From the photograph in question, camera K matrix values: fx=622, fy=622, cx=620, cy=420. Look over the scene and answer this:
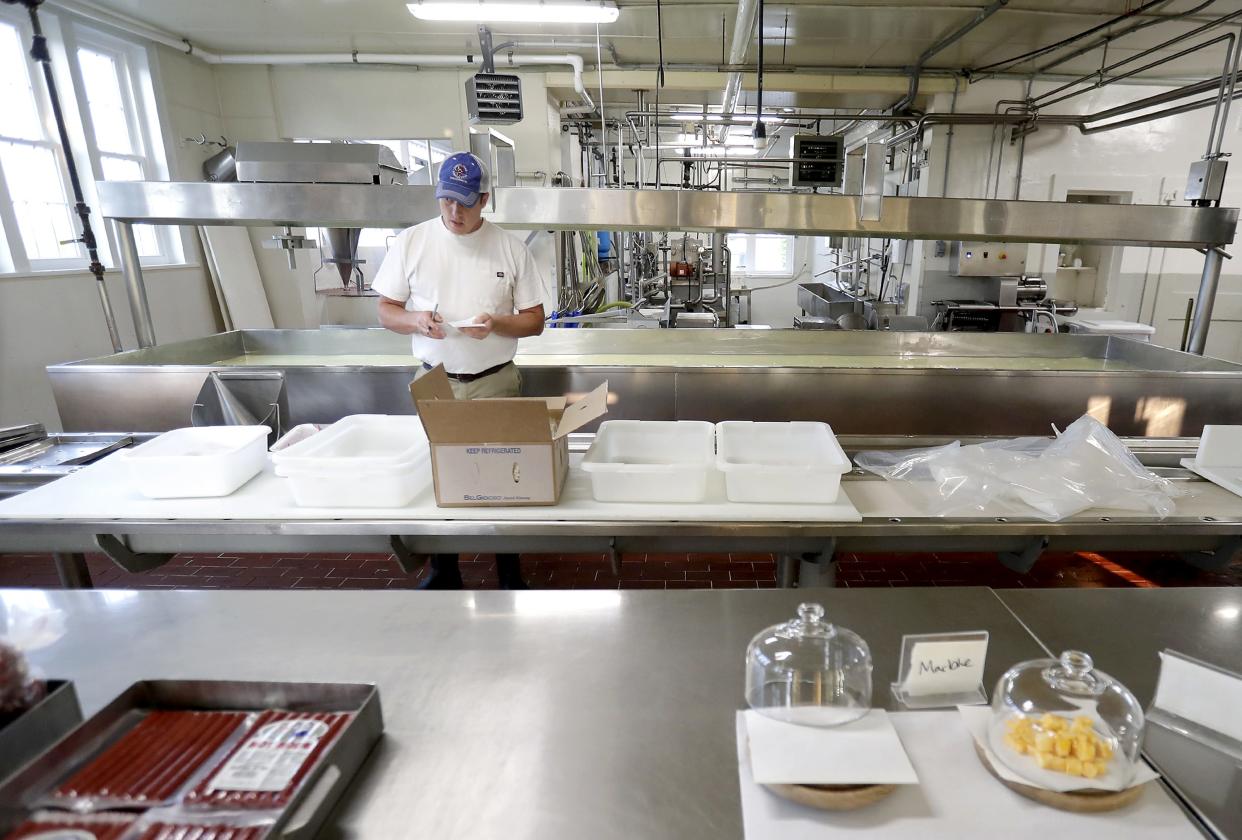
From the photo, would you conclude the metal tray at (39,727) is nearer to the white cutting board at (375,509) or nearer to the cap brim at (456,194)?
the white cutting board at (375,509)

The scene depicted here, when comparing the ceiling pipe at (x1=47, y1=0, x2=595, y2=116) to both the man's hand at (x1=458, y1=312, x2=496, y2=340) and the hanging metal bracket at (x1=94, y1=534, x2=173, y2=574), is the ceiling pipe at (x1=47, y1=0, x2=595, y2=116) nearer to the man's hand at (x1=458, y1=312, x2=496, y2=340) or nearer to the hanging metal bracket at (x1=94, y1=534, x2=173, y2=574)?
the man's hand at (x1=458, y1=312, x2=496, y2=340)

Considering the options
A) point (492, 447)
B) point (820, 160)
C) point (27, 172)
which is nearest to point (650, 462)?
point (492, 447)

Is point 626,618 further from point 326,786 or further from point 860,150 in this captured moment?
point 860,150

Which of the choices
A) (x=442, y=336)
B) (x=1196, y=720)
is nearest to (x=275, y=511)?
(x=442, y=336)

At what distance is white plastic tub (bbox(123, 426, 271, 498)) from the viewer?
1457mm

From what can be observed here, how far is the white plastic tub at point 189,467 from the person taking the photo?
146cm

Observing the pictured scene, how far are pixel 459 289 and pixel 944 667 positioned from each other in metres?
1.84

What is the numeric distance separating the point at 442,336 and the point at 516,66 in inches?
167

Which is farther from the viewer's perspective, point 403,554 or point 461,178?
point 461,178

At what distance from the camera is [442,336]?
6.72 feet

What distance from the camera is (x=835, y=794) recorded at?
0.64 meters

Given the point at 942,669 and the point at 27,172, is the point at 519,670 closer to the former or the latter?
the point at 942,669

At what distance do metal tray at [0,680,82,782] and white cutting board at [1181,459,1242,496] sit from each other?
2.25 meters

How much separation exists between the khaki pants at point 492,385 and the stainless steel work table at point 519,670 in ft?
4.14
